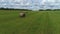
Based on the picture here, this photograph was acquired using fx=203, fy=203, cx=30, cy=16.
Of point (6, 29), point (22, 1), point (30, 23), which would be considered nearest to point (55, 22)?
point (30, 23)

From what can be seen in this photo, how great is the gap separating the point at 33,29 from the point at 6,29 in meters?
0.80

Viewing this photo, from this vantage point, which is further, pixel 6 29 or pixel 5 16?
pixel 5 16

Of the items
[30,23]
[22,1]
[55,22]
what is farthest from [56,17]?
[22,1]

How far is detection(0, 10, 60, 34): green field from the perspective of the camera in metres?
5.88

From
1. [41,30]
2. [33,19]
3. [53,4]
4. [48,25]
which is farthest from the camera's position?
[53,4]

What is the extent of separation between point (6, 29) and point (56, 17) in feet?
6.94

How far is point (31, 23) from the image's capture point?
6.59m

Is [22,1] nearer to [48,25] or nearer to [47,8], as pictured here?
[47,8]

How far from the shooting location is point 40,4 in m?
8.39

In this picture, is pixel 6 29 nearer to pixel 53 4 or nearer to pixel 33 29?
pixel 33 29

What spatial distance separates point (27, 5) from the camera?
8445mm

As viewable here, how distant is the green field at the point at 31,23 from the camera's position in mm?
5877

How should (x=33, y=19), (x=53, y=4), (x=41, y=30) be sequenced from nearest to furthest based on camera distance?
(x=41, y=30) < (x=33, y=19) < (x=53, y=4)

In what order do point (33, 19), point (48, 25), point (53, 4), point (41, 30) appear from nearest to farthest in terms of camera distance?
point (41, 30)
point (48, 25)
point (33, 19)
point (53, 4)
